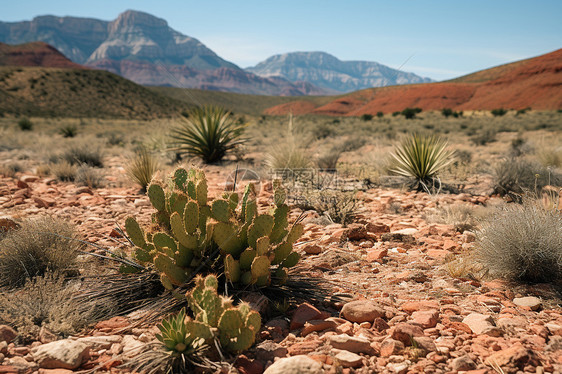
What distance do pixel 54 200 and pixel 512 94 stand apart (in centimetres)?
7324

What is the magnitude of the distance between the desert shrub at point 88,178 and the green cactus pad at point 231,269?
18.7ft

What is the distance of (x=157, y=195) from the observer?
10.3 ft

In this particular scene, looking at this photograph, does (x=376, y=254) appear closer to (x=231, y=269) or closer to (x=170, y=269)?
(x=231, y=269)

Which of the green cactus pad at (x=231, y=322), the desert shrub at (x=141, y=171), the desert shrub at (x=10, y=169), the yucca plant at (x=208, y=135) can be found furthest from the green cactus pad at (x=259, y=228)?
the desert shrub at (x=10, y=169)

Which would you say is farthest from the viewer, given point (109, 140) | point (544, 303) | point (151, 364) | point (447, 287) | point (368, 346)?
point (109, 140)

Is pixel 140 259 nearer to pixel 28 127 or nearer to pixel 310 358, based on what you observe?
pixel 310 358

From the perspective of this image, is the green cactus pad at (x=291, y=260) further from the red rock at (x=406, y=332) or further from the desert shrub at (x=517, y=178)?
the desert shrub at (x=517, y=178)

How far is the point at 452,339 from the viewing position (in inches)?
91.3

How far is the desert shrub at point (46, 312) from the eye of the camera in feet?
8.04

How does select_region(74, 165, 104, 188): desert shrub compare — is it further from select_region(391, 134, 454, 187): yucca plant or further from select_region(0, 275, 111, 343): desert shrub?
select_region(391, 134, 454, 187): yucca plant

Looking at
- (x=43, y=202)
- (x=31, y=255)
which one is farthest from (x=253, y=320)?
(x=43, y=202)

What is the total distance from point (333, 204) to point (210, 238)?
9.61 ft

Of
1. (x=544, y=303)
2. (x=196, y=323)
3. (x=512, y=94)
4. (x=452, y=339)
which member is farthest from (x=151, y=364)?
(x=512, y=94)

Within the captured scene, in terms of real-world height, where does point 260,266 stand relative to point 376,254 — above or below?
above
